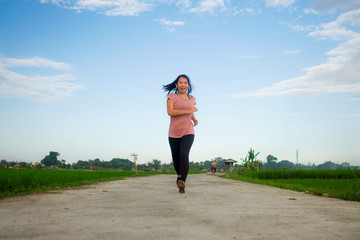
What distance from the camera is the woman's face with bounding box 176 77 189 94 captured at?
4.96 m

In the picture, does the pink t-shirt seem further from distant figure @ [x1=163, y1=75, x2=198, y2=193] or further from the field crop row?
the field crop row

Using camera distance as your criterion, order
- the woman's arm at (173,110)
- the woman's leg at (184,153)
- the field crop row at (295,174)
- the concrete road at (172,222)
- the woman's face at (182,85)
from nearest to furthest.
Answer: the concrete road at (172,222) < the woman's leg at (184,153) < the woman's arm at (173,110) < the woman's face at (182,85) < the field crop row at (295,174)

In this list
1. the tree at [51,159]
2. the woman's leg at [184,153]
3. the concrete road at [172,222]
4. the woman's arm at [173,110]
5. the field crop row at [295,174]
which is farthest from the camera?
the tree at [51,159]

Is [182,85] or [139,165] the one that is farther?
[139,165]

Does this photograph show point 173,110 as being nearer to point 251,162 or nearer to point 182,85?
point 182,85

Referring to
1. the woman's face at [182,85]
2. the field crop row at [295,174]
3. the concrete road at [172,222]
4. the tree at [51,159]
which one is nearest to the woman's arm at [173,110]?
the woman's face at [182,85]

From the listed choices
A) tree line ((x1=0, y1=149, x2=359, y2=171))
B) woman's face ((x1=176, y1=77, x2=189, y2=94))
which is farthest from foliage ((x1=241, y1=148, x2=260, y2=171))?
woman's face ((x1=176, y1=77, x2=189, y2=94))

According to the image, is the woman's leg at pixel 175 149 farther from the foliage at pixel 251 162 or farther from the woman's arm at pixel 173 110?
the foliage at pixel 251 162

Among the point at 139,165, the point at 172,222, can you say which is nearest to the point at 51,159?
the point at 139,165

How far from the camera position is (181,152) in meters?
4.49

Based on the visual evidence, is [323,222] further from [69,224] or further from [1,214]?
[1,214]

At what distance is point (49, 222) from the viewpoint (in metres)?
2.11

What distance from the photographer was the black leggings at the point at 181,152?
4422 mm

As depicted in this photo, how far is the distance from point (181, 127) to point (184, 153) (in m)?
0.45
